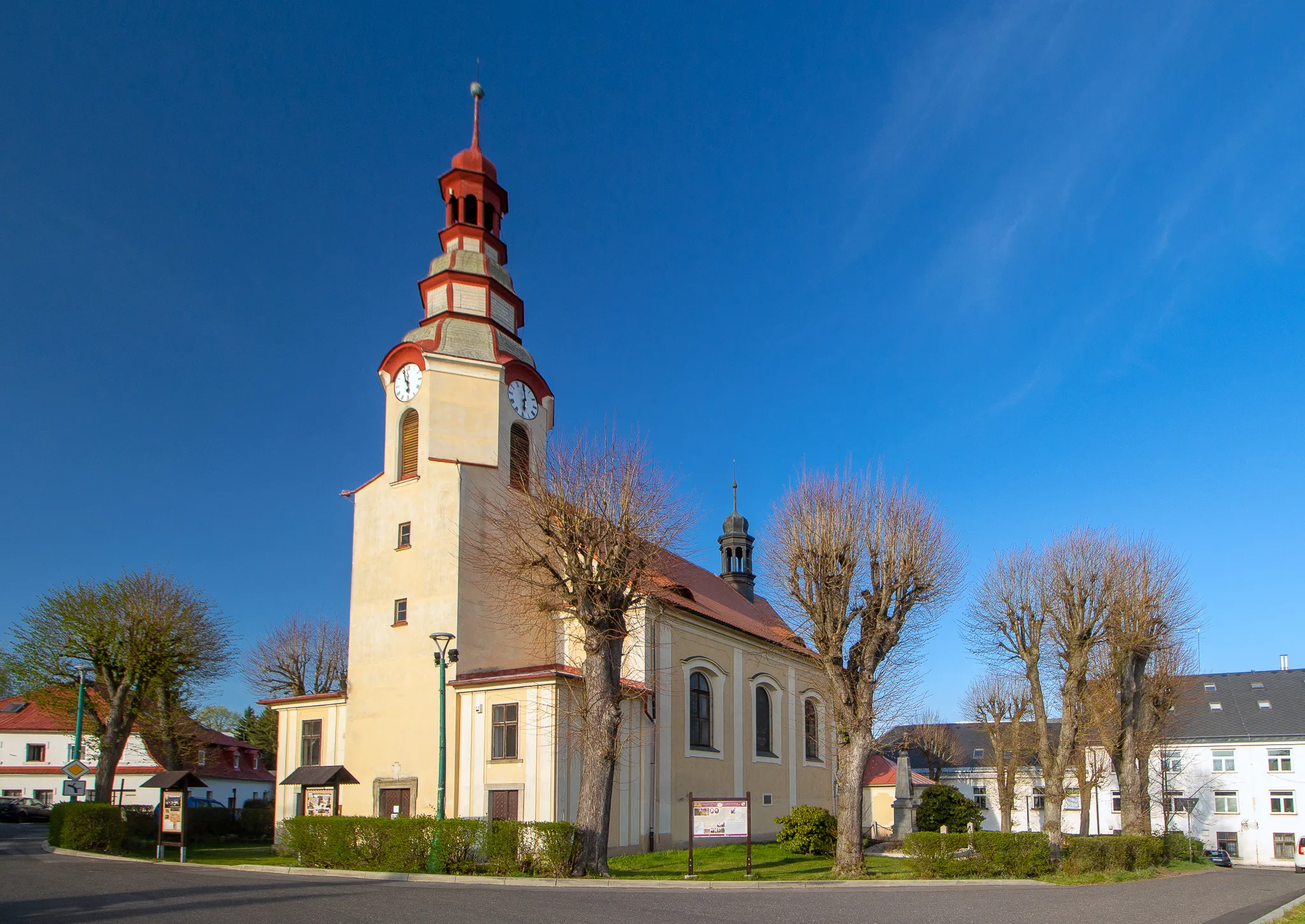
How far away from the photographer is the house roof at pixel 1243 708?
54406 mm

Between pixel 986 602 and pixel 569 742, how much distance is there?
15098 millimetres

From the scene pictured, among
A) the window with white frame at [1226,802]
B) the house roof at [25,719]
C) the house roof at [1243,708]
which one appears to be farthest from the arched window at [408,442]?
the window with white frame at [1226,802]

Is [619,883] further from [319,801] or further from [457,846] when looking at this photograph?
[319,801]

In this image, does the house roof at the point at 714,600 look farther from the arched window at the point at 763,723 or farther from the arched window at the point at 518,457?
the arched window at the point at 518,457

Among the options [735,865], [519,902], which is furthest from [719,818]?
[519,902]

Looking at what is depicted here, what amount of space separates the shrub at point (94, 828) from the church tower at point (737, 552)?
25442mm

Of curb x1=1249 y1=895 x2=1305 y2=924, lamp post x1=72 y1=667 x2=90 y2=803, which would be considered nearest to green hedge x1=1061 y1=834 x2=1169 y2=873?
curb x1=1249 y1=895 x2=1305 y2=924

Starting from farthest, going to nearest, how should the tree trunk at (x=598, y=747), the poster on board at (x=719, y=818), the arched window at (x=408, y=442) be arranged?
the arched window at (x=408, y=442) → the poster on board at (x=719, y=818) → the tree trunk at (x=598, y=747)

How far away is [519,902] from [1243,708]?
57676 millimetres

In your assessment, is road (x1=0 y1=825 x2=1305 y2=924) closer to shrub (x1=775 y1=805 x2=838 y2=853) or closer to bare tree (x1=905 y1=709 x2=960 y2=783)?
shrub (x1=775 y1=805 x2=838 y2=853)

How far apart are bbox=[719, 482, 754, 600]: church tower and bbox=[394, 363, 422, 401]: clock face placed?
763 inches

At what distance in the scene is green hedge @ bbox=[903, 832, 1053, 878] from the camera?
20922 millimetres

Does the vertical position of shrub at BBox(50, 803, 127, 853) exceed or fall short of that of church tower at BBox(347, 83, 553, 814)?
it falls short

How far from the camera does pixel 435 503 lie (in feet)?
90.0
